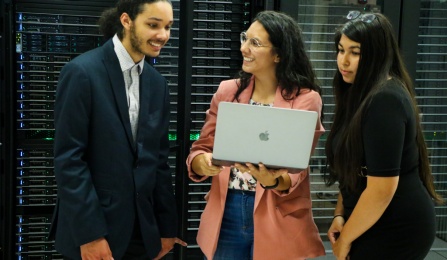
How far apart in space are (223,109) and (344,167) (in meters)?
0.48

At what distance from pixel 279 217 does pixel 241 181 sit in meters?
0.21

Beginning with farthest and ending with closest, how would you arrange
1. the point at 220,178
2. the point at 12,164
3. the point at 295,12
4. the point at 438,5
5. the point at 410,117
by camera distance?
the point at 438,5
the point at 295,12
the point at 12,164
the point at 220,178
the point at 410,117

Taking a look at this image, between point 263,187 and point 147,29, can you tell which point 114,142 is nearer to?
Result: point 147,29

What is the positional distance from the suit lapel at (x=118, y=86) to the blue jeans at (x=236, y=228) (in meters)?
0.47

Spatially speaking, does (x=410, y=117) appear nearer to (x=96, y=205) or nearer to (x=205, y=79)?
→ (x=96, y=205)

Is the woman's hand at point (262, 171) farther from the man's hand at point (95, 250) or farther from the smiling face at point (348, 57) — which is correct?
the man's hand at point (95, 250)

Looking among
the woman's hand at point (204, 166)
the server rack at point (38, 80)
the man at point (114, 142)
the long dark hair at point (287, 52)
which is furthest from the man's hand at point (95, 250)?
the server rack at point (38, 80)

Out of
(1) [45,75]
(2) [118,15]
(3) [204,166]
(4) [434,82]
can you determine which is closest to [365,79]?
(3) [204,166]

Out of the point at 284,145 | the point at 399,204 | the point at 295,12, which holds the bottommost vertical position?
the point at 399,204

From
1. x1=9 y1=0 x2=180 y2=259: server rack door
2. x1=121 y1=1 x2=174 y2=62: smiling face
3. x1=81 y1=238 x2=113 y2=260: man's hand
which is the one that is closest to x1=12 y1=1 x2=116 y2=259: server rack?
x1=9 y1=0 x2=180 y2=259: server rack door

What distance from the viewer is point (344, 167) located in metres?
2.19

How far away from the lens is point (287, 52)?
2475 millimetres

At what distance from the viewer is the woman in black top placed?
2.05 meters

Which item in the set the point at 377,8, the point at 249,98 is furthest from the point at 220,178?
the point at 377,8
